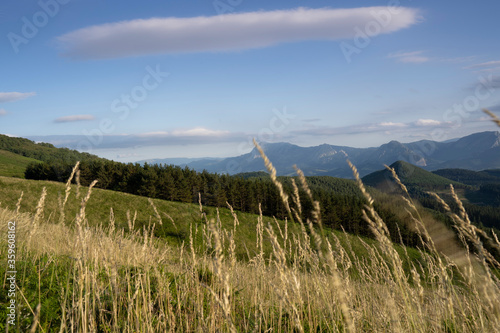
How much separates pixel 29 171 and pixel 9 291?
75449 millimetres

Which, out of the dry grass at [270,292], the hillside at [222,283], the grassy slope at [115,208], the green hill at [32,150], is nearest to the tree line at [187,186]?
the grassy slope at [115,208]

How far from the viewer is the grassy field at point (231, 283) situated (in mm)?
1994

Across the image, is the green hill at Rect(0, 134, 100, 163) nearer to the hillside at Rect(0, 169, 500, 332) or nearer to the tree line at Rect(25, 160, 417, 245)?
the tree line at Rect(25, 160, 417, 245)

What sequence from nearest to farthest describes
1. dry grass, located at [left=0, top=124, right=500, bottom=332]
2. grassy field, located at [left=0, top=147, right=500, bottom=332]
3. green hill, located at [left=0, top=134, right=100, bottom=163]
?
dry grass, located at [left=0, top=124, right=500, bottom=332] → grassy field, located at [left=0, top=147, right=500, bottom=332] → green hill, located at [left=0, top=134, right=100, bottom=163]

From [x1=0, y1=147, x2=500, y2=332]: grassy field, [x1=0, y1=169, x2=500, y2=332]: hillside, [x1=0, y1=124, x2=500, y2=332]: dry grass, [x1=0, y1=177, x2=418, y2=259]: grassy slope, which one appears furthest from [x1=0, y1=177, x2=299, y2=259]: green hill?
[x1=0, y1=124, x2=500, y2=332]: dry grass

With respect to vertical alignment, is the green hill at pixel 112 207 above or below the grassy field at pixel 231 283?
below

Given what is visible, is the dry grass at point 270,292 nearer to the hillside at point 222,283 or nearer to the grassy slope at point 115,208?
the hillside at point 222,283

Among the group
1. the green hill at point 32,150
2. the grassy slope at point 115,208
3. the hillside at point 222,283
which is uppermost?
the green hill at point 32,150

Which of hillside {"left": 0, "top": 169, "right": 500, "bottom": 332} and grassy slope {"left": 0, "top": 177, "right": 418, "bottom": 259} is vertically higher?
hillside {"left": 0, "top": 169, "right": 500, "bottom": 332}

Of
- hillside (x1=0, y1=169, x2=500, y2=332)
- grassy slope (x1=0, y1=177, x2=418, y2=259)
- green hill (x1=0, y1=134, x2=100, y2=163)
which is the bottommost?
grassy slope (x1=0, y1=177, x2=418, y2=259)

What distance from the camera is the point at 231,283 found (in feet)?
11.7

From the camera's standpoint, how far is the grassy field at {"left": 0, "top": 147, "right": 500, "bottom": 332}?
199 centimetres

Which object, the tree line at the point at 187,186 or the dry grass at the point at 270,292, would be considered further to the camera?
the tree line at the point at 187,186

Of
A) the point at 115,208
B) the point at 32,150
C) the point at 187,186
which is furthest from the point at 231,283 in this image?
the point at 32,150
